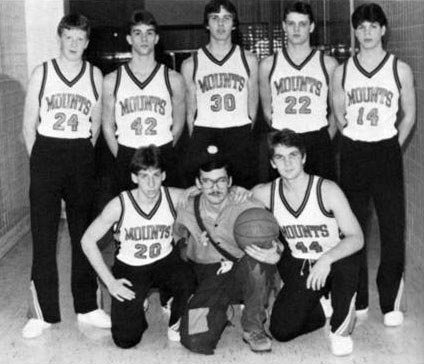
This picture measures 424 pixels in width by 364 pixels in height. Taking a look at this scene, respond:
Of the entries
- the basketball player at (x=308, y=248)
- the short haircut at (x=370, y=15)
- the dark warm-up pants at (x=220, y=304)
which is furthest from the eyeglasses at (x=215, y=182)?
the short haircut at (x=370, y=15)

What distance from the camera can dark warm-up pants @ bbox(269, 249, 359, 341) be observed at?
3.13 m

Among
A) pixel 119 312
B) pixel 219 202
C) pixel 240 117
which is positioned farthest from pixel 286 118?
pixel 119 312

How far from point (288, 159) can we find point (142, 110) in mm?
808

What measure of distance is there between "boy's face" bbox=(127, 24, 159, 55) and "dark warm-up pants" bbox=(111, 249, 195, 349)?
0.97m

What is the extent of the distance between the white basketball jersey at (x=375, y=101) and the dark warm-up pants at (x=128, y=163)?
0.87 metres

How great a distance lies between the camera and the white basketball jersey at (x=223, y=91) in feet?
12.2

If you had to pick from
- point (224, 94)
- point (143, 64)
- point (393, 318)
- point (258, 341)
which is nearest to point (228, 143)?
point (224, 94)

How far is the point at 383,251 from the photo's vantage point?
3479mm

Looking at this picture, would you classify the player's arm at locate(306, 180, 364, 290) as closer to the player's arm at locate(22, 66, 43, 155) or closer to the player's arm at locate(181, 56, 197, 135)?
the player's arm at locate(181, 56, 197, 135)

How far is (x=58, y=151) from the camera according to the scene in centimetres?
332

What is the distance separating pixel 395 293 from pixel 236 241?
2.72ft

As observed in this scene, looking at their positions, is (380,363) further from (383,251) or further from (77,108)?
(77,108)

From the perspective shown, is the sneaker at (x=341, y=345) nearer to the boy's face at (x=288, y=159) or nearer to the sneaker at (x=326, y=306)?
the sneaker at (x=326, y=306)

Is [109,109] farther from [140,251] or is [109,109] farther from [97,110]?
[140,251]
